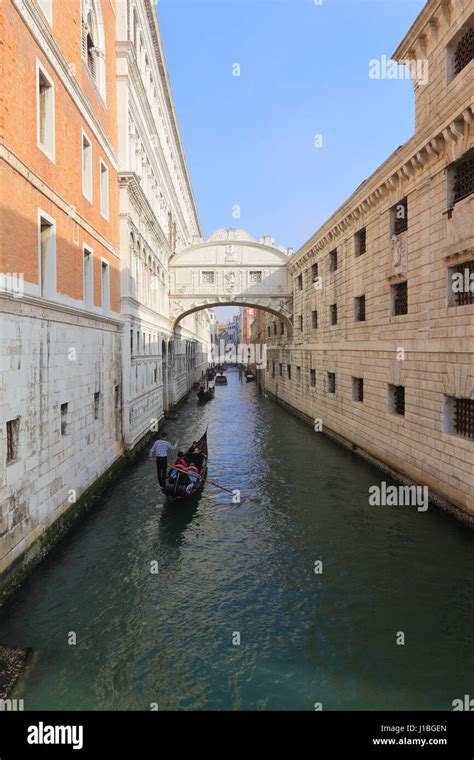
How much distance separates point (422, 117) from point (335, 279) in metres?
8.23

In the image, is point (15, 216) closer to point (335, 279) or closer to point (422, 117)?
point (422, 117)

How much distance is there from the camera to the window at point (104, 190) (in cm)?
1354

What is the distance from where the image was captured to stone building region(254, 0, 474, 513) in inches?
387

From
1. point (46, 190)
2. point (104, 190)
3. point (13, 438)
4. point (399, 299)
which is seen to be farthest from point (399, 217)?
point (13, 438)

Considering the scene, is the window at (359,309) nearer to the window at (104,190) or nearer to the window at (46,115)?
the window at (104,190)

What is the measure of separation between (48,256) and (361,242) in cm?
1107

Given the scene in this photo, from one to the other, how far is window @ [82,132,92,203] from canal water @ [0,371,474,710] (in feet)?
24.2

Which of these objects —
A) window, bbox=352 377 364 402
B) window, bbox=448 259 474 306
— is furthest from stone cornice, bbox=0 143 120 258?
window, bbox=352 377 364 402

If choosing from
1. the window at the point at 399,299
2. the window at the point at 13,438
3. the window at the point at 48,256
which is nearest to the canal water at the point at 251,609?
the window at the point at 13,438

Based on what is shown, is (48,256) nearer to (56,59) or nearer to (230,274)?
(56,59)

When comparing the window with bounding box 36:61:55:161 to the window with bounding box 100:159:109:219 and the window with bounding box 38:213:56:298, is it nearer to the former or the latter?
the window with bounding box 38:213:56:298

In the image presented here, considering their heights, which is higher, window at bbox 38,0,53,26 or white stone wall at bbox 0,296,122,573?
window at bbox 38,0,53,26

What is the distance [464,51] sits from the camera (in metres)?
10.0
